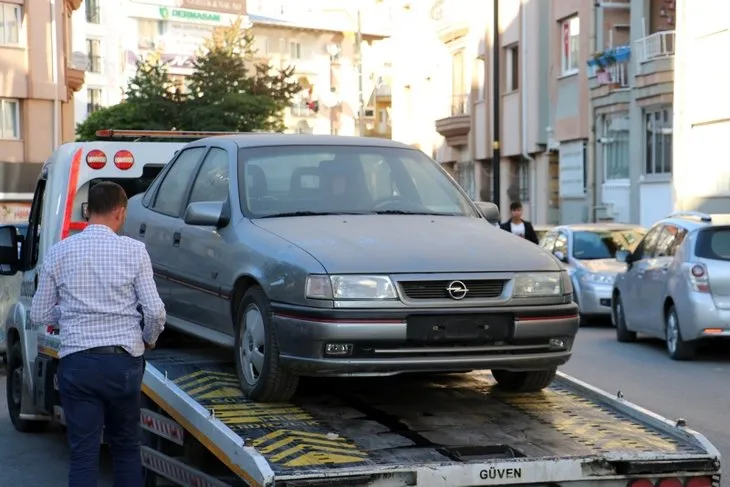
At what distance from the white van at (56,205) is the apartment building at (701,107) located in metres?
→ 20.2

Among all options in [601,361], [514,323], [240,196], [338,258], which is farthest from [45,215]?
[601,361]

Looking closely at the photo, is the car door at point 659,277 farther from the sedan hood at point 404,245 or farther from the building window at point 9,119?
the building window at point 9,119

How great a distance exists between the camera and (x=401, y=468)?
5254 mm

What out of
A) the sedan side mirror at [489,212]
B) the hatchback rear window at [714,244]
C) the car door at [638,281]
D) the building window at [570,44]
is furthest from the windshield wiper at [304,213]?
the building window at [570,44]

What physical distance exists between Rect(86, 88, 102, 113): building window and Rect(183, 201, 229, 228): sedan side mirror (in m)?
76.6

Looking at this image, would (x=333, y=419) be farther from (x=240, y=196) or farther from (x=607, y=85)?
(x=607, y=85)

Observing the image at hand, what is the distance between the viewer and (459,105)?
44.8 meters

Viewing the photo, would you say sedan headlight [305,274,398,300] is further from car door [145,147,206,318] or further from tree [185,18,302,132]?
tree [185,18,302,132]

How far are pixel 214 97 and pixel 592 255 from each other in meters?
23.1

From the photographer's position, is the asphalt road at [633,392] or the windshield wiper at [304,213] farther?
the asphalt road at [633,392]

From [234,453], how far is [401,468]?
75 centimetres

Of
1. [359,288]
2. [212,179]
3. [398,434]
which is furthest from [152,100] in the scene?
[398,434]

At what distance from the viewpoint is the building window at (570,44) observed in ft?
115

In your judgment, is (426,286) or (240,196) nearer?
(426,286)
